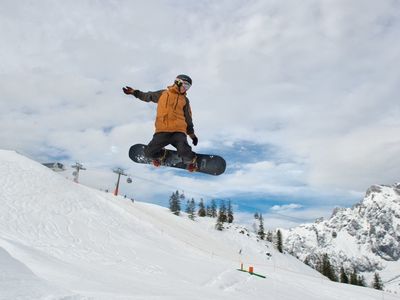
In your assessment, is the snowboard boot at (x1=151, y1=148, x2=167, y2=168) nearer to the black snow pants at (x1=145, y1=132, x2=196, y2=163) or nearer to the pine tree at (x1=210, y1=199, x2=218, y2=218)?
the black snow pants at (x1=145, y1=132, x2=196, y2=163)

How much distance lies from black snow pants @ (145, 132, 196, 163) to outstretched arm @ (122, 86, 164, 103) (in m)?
A: 0.92

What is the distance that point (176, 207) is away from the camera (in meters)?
78.5

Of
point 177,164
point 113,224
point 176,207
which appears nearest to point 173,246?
point 113,224

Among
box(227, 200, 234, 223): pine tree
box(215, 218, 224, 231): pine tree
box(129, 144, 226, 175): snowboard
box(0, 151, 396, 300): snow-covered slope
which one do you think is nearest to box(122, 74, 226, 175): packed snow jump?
box(129, 144, 226, 175): snowboard

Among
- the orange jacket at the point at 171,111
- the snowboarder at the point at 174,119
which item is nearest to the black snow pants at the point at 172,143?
the snowboarder at the point at 174,119

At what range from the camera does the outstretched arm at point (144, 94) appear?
27.7ft

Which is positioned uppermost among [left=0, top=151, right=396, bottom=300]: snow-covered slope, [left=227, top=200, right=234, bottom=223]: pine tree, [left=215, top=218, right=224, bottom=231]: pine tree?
[left=227, top=200, right=234, bottom=223]: pine tree

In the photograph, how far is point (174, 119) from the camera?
789 cm

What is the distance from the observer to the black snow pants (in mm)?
8062

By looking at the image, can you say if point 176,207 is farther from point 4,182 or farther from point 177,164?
point 177,164

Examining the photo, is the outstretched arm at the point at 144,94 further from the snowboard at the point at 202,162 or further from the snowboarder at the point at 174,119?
the snowboard at the point at 202,162

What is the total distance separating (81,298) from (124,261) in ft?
42.8

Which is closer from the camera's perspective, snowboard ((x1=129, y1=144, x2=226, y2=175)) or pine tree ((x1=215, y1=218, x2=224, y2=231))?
snowboard ((x1=129, y1=144, x2=226, y2=175))

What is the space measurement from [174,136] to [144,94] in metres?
1.32
